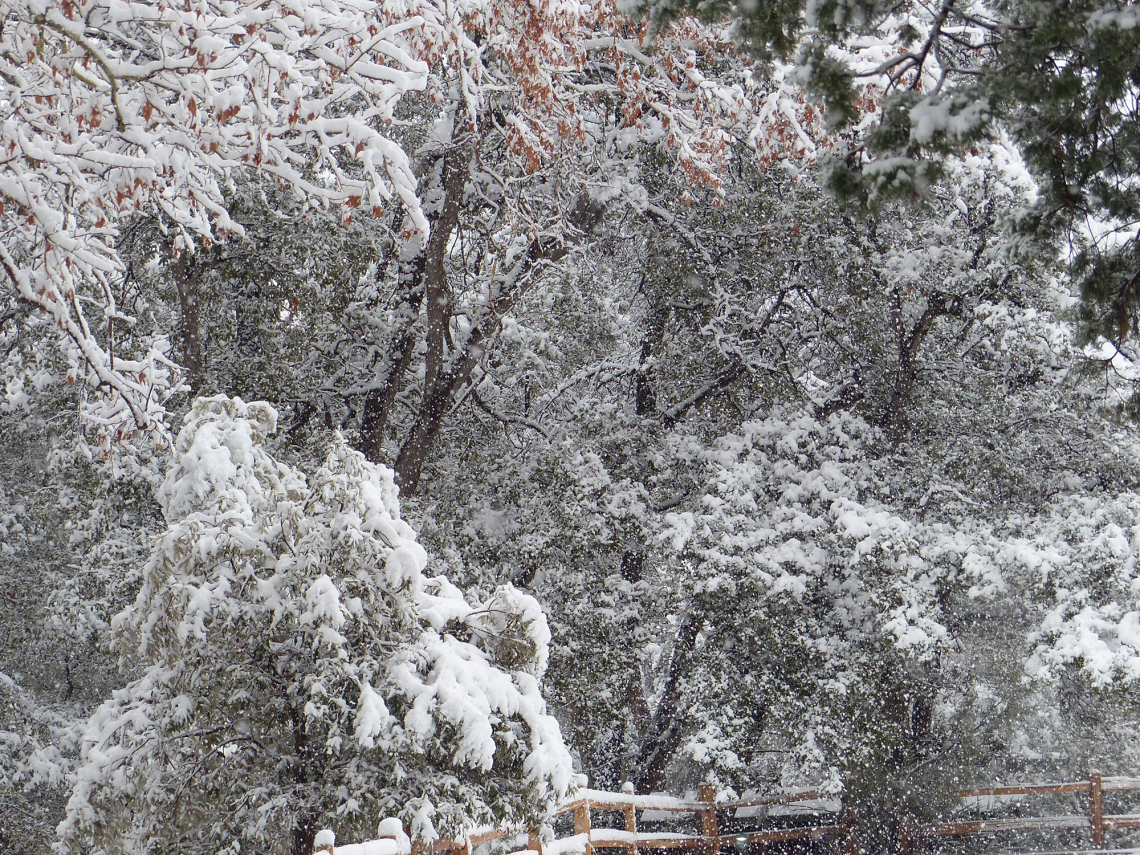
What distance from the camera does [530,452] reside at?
504 inches

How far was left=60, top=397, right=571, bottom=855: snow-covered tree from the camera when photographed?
17.0ft

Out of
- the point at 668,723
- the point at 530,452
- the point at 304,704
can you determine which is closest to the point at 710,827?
the point at 668,723

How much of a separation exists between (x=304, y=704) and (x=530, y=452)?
7.61m

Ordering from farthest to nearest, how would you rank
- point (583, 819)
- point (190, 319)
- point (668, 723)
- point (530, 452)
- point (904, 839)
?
point (530, 452)
point (668, 723)
point (904, 839)
point (190, 319)
point (583, 819)

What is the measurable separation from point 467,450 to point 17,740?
617 cm

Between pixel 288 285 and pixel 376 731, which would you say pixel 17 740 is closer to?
pixel 288 285

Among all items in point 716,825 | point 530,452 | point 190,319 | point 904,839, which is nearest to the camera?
point 190,319

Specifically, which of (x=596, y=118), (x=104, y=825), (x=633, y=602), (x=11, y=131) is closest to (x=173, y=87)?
(x=11, y=131)

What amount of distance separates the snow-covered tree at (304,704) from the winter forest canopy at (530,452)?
24 millimetres

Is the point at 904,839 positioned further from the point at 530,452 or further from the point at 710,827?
the point at 530,452

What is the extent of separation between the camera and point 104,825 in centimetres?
Result: 544

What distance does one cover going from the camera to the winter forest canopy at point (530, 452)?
5293mm

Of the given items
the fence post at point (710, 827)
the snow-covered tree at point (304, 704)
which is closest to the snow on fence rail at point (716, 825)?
the fence post at point (710, 827)

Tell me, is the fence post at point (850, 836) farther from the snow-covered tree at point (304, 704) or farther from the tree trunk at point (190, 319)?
the tree trunk at point (190, 319)
